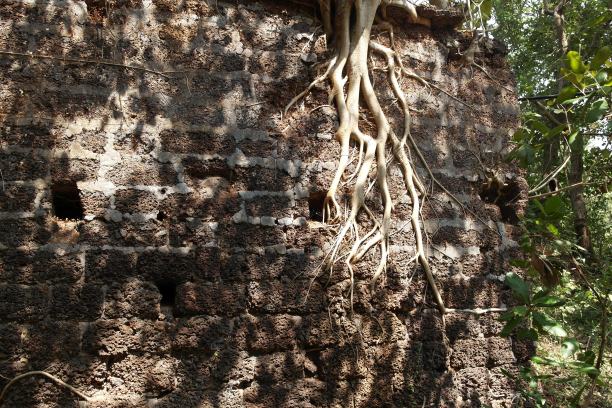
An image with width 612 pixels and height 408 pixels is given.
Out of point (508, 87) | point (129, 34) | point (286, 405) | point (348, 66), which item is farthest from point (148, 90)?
point (508, 87)

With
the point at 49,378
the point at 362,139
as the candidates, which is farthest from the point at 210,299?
the point at 362,139

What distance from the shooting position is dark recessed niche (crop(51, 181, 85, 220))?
124 inches

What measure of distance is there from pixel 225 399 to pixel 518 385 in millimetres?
1815

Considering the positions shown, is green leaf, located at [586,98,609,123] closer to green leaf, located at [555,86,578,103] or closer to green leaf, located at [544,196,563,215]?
green leaf, located at [555,86,578,103]

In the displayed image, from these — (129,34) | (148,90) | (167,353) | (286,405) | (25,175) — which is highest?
(129,34)

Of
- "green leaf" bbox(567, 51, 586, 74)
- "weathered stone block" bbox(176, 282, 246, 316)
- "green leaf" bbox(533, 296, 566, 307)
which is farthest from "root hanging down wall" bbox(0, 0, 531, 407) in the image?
"green leaf" bbox(567, 51, 586, 74)

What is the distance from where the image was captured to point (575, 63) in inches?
147

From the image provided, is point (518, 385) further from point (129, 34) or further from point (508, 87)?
point (129, 34)

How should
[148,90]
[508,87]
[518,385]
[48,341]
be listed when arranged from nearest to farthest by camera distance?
1. [48,341]
2. [148,90]
3. [518,385]
4. [508,87]

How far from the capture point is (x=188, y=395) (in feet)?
10.0

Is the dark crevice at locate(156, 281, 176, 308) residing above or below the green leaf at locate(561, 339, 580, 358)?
above

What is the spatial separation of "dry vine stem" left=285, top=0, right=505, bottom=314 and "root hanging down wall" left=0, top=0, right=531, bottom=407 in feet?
0.13

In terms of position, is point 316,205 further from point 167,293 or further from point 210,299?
point 167,293

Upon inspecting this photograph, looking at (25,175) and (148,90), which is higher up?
(148,90)
